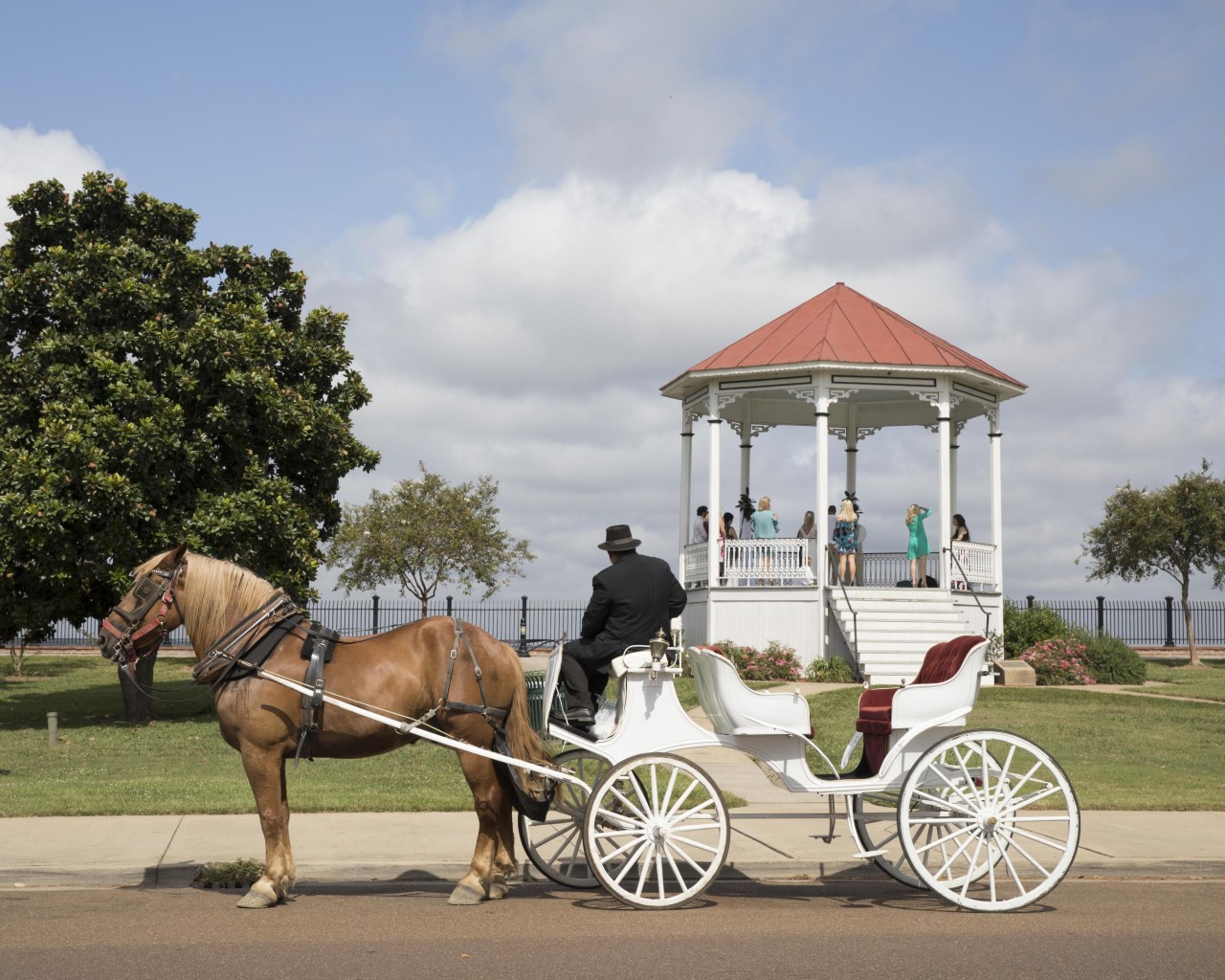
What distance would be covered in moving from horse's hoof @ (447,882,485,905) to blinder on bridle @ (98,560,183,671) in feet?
8.27

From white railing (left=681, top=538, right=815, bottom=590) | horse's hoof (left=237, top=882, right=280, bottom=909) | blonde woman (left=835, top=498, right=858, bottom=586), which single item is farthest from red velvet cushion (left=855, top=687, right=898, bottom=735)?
blonde woman (left=835, top=498, right=858, bottom=586)

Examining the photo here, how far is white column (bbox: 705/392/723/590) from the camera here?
28047 millimetres

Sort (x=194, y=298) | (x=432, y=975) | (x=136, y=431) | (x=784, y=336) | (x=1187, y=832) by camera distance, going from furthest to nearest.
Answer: (x=784, y=336), (x=194, y=298), (x=136, y=431), (x=1187, y=832), (x=432, y=975)

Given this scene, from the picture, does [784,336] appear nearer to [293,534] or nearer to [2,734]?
[293,534]

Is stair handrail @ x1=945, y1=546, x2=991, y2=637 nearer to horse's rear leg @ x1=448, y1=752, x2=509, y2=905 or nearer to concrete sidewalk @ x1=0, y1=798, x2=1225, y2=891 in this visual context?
concrete sidewalk @ x1=0, y1=798, x2=1225, y2=891

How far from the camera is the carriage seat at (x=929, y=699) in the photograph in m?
8.80

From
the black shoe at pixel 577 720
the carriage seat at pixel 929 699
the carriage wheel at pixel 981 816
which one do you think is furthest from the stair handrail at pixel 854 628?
the black shoe at pixel 577 720

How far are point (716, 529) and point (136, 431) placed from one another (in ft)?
40.2

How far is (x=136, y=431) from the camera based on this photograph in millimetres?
19938

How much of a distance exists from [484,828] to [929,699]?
2.96 m

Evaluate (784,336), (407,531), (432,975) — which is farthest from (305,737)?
(407,531)

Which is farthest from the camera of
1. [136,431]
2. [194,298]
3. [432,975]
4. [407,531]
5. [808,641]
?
[407,531]

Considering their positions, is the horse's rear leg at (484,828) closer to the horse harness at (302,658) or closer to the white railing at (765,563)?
the horse harness at (302,658)

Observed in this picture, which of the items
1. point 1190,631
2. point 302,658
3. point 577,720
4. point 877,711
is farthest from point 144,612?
point 1190,631
